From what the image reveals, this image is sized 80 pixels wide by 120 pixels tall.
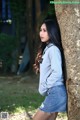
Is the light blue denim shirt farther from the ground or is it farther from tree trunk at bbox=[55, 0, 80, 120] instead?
the ground

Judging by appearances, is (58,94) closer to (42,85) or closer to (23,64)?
(42,85)

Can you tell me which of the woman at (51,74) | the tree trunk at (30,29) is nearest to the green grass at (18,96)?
the tree trunk at (30,29)

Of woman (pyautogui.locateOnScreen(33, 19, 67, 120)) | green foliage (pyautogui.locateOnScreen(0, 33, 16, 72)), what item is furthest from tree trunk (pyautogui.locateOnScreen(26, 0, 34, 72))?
woman (pyautogui.locateOnScreen(33, 19, 67, 120))

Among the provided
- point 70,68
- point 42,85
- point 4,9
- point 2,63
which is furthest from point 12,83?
point 70,68

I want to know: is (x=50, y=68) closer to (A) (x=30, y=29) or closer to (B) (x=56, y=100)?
(B) (x=56, y=100)

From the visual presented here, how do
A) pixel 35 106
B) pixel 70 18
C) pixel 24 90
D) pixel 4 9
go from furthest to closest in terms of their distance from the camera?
pixel 4 9 < pixel 24 90 < pixel 35 106 < pixel 70 18

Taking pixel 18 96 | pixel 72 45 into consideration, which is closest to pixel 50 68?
pixel 72 45

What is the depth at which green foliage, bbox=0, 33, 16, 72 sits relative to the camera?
11609 millimetres

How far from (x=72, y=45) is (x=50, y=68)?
773 millimetres

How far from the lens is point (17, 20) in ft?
39.7

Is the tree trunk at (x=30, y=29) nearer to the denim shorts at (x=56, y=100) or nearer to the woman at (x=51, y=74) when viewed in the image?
the woman at (x=51, y=74)

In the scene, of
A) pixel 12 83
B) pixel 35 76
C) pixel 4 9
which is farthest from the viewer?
pixel 4 9

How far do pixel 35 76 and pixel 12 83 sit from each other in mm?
1077

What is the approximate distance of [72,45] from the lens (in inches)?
125
